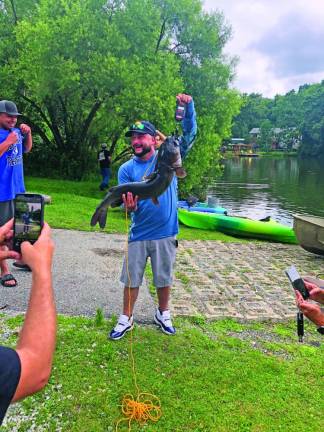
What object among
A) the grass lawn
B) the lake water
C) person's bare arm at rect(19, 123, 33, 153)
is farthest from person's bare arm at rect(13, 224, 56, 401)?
the lake water

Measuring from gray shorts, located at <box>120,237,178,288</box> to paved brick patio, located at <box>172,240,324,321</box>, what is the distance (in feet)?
3.47

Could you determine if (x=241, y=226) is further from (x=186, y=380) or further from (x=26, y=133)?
(x=186, y=380)

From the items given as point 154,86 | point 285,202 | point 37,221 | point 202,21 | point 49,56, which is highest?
point 202,21

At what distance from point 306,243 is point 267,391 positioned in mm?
7193

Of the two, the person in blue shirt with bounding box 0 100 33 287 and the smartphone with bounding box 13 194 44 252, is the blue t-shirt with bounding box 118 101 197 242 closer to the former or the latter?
the person in blue shirt with bounding box 0 100 33 287

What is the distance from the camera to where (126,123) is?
1873 cm

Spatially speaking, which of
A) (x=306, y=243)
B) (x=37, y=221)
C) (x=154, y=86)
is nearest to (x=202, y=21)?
(x=154, y=86)

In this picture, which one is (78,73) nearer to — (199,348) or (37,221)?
(199,348)

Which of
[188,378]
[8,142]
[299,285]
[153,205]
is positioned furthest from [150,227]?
[8,142]

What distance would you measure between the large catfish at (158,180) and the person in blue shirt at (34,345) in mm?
2091

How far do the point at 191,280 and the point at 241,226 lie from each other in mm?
6059

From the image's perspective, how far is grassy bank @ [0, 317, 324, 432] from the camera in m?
3.32

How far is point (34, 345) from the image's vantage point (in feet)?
4.89

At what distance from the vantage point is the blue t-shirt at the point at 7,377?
53.7 inches
